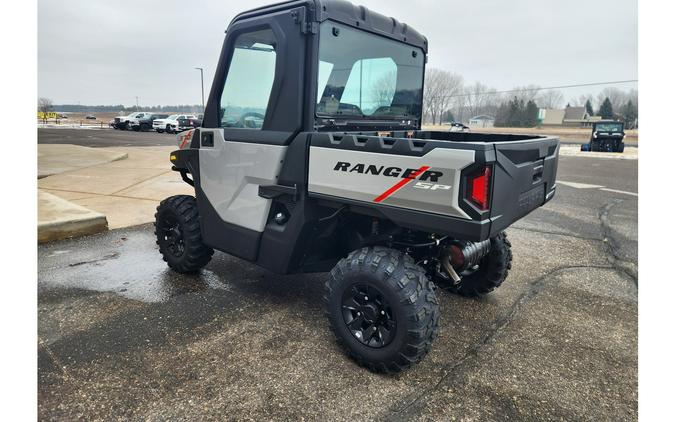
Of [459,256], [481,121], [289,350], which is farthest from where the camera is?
[481,121]

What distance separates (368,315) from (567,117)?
97.0m

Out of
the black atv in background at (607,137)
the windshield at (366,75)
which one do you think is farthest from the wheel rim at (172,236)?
the black atv in background at (607,137)

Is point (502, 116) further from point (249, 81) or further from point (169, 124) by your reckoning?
point (249, 81)

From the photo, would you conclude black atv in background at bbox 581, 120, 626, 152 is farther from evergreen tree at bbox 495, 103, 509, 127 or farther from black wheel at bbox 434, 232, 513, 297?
evergreen tree at bbox 495, 103, 509, 127

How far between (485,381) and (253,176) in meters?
2.16

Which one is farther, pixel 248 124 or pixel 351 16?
pixel 248 124

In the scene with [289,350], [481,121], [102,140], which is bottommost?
[289,350]

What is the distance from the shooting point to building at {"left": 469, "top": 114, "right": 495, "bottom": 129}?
243ft

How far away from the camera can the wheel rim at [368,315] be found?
2781mm

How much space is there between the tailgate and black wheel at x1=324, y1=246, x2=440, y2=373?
23.2 inches

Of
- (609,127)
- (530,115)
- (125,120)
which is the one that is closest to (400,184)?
(609,127)

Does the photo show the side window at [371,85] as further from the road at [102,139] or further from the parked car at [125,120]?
the parked car at [125,120]

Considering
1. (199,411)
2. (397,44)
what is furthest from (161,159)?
(199,411)

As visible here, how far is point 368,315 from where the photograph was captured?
2838 millimetres
